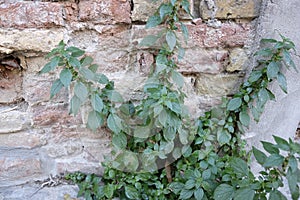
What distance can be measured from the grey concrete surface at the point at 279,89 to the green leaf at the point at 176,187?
1.15 ft

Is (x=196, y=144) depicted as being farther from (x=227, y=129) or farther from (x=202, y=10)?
(x=202, y=10)

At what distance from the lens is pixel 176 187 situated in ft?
3.49

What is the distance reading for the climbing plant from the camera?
0.90 meters

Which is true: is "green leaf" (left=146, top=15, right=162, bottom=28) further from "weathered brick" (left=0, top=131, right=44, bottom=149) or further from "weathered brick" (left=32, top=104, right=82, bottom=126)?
"weathered brick" (left=0, top=131, right=44, bottom=149)

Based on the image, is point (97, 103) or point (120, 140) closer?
point (97, 103)

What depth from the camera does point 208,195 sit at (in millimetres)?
1045

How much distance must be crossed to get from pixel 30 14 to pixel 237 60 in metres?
0.77

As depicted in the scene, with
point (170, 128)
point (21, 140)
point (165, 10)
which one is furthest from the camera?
point (21, 140)

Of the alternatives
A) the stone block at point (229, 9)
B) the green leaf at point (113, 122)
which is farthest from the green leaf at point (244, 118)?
the green leaf at point (113, 122)

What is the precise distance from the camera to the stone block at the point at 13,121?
1.08 metres

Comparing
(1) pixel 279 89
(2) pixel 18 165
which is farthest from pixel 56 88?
(1) pixel 279 89

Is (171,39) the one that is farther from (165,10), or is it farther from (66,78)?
(66,78)

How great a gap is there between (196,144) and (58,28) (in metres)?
0.69

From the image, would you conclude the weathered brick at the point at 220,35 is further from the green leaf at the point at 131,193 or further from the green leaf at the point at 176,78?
the green leaf at the point at 131,193
